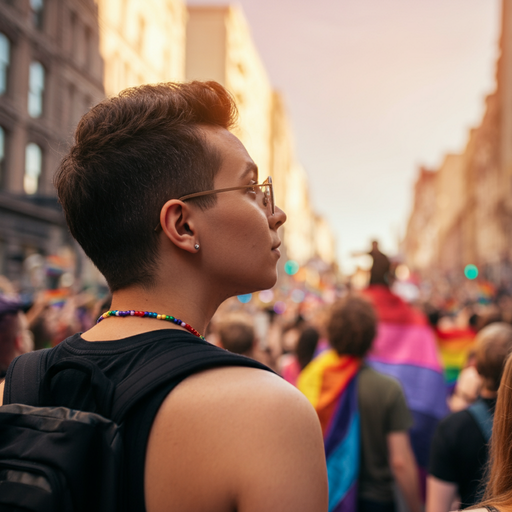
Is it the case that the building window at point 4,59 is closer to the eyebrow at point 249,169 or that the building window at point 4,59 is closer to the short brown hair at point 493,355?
the short brown hair at point 493,355

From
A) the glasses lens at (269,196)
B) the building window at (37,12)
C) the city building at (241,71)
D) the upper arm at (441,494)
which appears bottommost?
the upper arm at (441,494)

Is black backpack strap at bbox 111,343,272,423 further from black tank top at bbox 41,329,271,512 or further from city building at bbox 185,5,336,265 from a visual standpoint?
city building at bbox 185,5,336,265

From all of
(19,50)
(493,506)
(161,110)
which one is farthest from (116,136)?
(19,50)

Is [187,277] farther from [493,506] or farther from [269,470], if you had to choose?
[493,506]

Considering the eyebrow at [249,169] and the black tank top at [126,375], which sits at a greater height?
the eyebrow at [249,169]

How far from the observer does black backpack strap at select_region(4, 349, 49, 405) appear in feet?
4.00

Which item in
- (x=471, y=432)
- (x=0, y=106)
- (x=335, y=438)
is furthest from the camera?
(x=0, y=106)

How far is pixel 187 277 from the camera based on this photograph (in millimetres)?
1349

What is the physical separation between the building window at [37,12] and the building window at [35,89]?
159 cm

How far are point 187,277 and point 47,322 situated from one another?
190 inches

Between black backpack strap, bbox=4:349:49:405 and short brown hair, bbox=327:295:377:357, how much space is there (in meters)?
2.96

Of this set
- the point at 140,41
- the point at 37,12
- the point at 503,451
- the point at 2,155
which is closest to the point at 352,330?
the point at 503,451

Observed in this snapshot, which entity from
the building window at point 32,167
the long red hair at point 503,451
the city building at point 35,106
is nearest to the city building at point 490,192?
the city building at point 35,106

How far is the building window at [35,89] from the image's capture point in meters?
22.2
